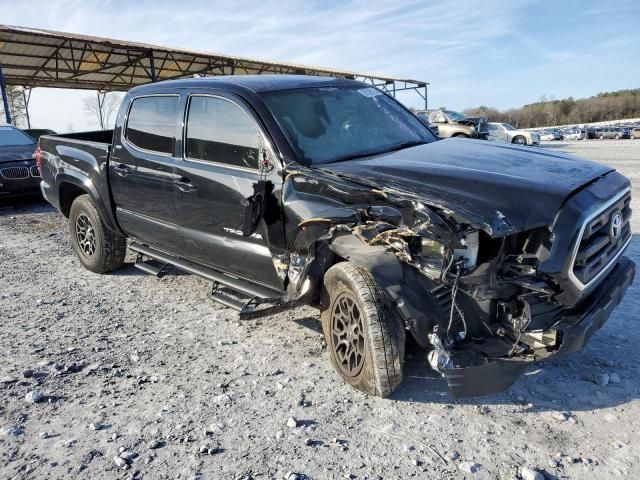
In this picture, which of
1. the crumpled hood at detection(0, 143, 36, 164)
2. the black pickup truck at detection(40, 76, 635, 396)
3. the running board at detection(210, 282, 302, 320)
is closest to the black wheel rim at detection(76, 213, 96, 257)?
the black pickup truck at detection(40, 76, 635, 396)

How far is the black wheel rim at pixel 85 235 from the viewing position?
5.61 meters

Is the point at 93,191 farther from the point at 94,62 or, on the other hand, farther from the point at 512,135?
the point at 512,135

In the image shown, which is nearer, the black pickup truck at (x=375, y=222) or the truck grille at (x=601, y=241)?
the black pickup truck at (x=375, y=222)

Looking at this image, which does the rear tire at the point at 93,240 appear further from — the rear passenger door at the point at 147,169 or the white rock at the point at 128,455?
the white rock at the point at 128,455

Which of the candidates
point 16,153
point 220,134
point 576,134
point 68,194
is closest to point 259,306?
point 220,134

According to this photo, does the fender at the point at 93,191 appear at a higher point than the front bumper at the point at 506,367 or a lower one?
higher

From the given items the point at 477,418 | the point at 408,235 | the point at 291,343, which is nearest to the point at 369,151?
the point at 408,235

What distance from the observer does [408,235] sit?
2.69m

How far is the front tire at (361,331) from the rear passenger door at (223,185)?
1.77 ft

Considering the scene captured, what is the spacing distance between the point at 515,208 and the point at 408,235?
0.54 m

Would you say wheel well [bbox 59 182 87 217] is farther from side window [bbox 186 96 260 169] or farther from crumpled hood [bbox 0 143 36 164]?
crumpled hood [bbox 0 143 36 164]

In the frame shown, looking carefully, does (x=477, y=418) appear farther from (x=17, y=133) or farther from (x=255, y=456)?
(x=17, y=133)

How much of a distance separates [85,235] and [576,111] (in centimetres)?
9766

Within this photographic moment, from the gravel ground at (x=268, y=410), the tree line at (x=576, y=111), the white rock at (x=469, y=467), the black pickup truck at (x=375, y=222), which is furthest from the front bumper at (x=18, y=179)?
the tree line at (x=576, y=111)
